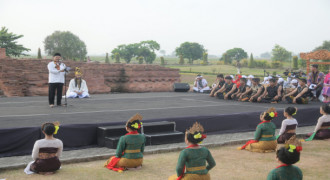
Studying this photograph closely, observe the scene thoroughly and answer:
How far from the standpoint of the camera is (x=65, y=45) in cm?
5584

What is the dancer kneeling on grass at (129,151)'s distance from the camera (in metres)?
5.99

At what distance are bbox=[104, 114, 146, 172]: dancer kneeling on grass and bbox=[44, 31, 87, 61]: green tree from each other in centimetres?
4852

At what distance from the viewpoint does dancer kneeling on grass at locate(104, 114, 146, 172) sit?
19.6ft

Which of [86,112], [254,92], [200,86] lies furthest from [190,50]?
[86,112]

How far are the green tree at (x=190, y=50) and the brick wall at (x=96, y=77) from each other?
43225mm

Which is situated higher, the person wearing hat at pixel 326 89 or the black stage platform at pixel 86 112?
the person wearing hat at pixel 326 89

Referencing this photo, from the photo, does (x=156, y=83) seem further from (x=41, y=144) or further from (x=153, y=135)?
(x=41, y=144)

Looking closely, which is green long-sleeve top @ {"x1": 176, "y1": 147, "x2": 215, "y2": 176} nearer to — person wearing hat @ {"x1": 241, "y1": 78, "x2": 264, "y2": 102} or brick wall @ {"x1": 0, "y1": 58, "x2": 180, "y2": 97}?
person wearing hat @ {"x1": 241, "y1": 78, "x2": 264, "y2": 102}

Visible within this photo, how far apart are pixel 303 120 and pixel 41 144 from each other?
8.13 metres

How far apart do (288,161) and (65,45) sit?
54.9 meters

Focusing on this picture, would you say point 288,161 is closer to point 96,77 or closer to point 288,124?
point 288,124

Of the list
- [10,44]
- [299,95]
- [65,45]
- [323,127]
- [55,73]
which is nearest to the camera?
[323,127]

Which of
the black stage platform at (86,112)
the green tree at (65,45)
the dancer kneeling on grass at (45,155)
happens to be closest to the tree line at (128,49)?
the green tree at (65,45)

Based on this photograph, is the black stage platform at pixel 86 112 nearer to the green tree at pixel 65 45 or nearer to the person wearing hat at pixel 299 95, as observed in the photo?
the person wearing hat at pixel 299 95
